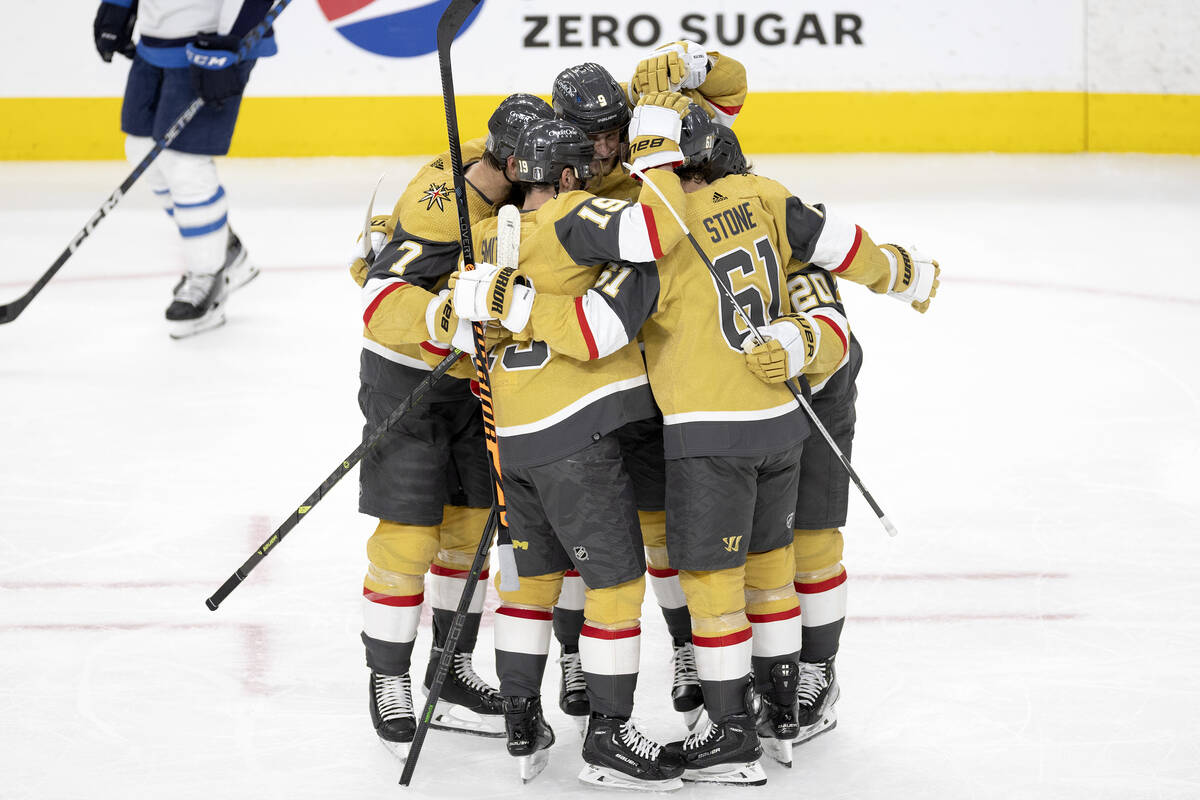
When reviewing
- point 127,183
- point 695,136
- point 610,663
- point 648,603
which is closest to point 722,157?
point 695,136

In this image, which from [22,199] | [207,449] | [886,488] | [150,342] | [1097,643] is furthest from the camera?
[22,199]

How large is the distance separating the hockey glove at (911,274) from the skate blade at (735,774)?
0.82m

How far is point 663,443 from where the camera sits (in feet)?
8.16

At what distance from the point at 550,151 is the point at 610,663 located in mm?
798

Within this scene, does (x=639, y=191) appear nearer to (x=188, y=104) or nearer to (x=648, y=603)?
(x=648, y=603)

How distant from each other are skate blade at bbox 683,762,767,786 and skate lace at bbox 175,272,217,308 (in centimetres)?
346

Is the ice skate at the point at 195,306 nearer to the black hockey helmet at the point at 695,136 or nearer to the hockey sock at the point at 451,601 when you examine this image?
the hockey sock at the point at 451,601

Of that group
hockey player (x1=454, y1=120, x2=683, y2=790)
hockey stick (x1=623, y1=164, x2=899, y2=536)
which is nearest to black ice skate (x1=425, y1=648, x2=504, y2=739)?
hockey player (x1=454, y1=120, x2=683, y2=790)

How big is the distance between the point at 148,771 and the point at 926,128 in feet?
20.5

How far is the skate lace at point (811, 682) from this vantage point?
2.61m

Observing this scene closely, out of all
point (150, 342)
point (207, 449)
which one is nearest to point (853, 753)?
point (207, 449)

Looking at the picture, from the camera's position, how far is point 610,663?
237 cm

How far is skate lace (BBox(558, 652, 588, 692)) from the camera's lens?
8.70 feet

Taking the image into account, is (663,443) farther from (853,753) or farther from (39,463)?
(39,463)
